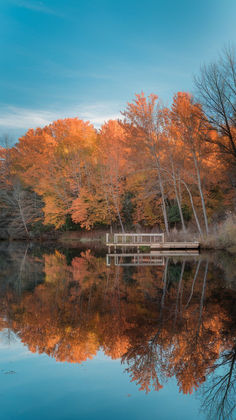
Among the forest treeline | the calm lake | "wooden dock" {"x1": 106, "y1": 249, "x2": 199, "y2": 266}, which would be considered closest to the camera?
the calm lake

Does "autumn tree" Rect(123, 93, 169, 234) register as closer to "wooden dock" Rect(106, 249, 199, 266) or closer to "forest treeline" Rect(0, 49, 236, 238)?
"forest treeline" Rect(0, 49, 236, 238)

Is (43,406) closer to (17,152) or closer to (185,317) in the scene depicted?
(185,317)

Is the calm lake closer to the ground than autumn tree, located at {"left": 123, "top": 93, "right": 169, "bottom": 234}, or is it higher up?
closer to the ground

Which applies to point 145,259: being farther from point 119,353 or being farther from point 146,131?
point 119,353

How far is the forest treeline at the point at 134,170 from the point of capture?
23.9m

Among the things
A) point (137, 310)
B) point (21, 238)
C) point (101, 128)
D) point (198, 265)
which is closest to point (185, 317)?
point (137, 310)

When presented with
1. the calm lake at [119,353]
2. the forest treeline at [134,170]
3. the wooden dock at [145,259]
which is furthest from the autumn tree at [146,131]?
the calm lake at [119,353]

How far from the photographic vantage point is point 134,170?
29.4 m

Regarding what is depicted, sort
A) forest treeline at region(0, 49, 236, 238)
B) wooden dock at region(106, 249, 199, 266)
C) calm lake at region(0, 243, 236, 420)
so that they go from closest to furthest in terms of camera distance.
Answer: calm lake at region(0, 243, 236, 420) < wooden dock at region(106, 249, 199, 266) < forest treeline at region(0, 49, 236, 238)

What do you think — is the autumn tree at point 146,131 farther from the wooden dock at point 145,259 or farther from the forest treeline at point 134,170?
the wooden dock at point 145,259

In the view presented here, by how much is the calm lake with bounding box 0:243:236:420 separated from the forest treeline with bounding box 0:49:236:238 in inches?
560

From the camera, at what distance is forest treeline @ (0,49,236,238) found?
23875 mm

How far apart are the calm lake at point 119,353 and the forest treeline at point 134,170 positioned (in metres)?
14.2

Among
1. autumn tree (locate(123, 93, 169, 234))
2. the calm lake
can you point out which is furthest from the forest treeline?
the calm lake
